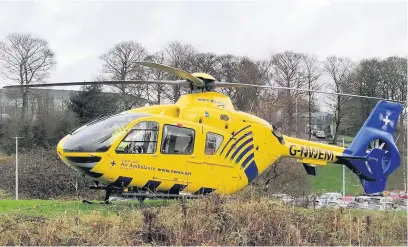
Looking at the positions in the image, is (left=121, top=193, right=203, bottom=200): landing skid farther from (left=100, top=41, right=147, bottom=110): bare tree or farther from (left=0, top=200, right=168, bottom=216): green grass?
(left=100, top=41, right=147, bottom=110): bare tree

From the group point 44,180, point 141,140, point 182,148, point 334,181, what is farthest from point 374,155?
point 44,180

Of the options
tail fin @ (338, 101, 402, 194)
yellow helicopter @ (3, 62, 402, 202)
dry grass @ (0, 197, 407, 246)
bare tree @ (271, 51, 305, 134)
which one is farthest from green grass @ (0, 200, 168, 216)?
bare tree @ (271, 51, 305, 134)

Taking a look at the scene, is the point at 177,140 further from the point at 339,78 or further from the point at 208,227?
the point at 339,78

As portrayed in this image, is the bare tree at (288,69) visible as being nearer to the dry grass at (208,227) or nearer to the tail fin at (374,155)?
the tail fin at (374,155)

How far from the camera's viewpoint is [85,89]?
1442 inches

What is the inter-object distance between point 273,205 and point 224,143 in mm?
3711

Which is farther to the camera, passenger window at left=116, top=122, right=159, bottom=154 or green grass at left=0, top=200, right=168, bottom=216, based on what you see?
passenger window at left=116, top=122, right=159, bottom=154

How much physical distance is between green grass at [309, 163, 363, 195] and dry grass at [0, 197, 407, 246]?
1928cm

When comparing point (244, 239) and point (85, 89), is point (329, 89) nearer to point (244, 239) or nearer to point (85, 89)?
point (85, 89)

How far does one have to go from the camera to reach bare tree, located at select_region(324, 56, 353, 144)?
42.9 m

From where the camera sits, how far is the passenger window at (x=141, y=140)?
1103cm

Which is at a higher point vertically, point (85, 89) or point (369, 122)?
point (85, 89)

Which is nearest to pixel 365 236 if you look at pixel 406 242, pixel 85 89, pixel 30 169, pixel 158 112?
pixel 406 242

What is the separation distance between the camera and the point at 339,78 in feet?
152
